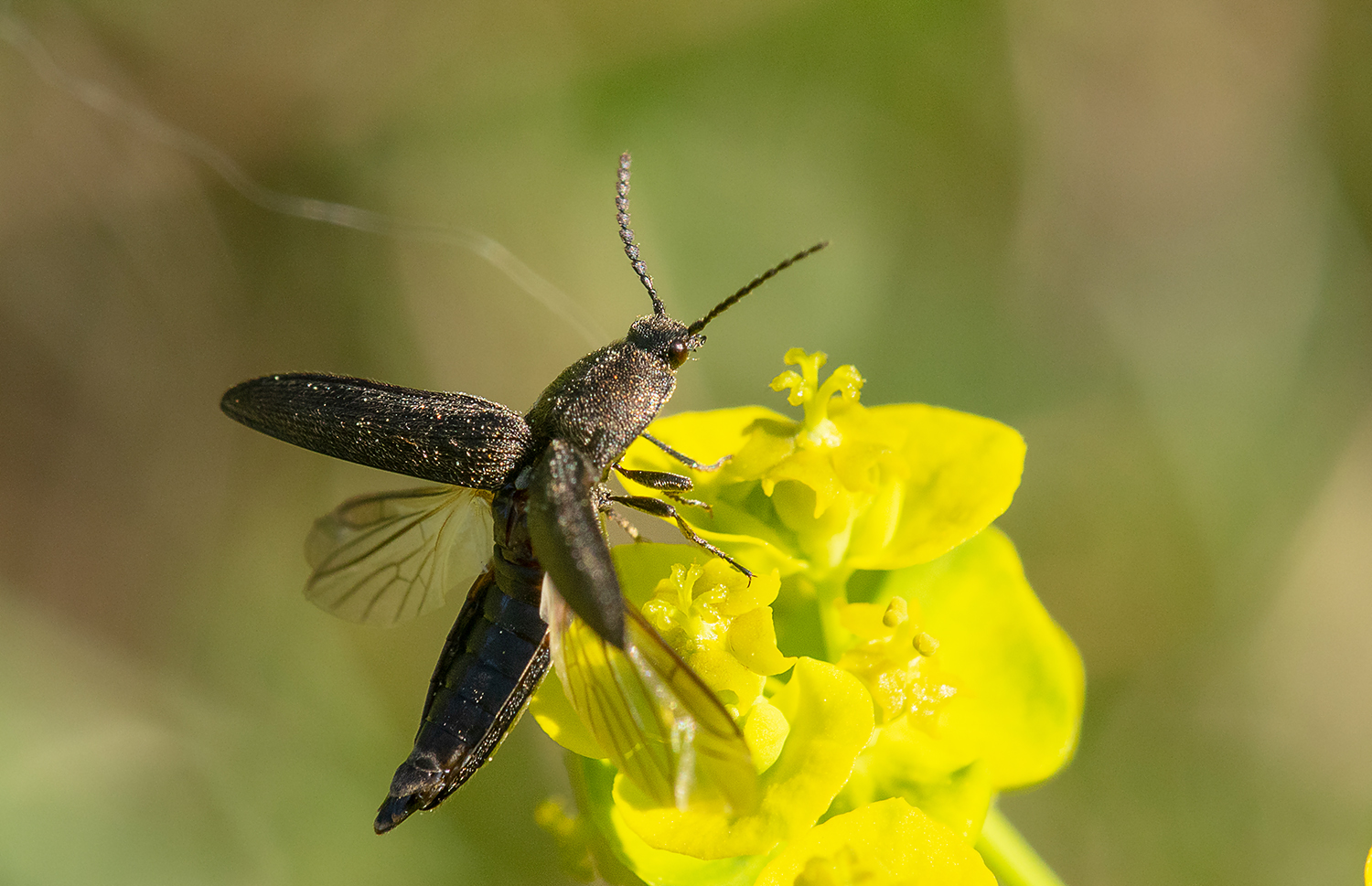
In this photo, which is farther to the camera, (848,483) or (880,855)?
(848,483)

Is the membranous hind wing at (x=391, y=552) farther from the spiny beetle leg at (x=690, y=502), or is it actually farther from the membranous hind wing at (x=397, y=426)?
the spiny beetle leg at (x=690, y=502)

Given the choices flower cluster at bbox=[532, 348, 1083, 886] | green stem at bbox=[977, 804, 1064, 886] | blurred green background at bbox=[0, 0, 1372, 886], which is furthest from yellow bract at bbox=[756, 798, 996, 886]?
blurred green background at bbox=[0, 0, 1372, 886]

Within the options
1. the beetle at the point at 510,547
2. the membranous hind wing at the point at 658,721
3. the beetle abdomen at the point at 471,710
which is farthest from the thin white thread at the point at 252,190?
the membranous hind wing at the point at 658,721

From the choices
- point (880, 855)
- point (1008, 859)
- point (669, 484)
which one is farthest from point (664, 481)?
point (1008, 859)

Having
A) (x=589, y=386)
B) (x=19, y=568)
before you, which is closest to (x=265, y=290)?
(x=19, y=568)

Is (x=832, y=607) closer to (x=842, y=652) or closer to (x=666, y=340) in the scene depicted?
(x=842, y=652)
